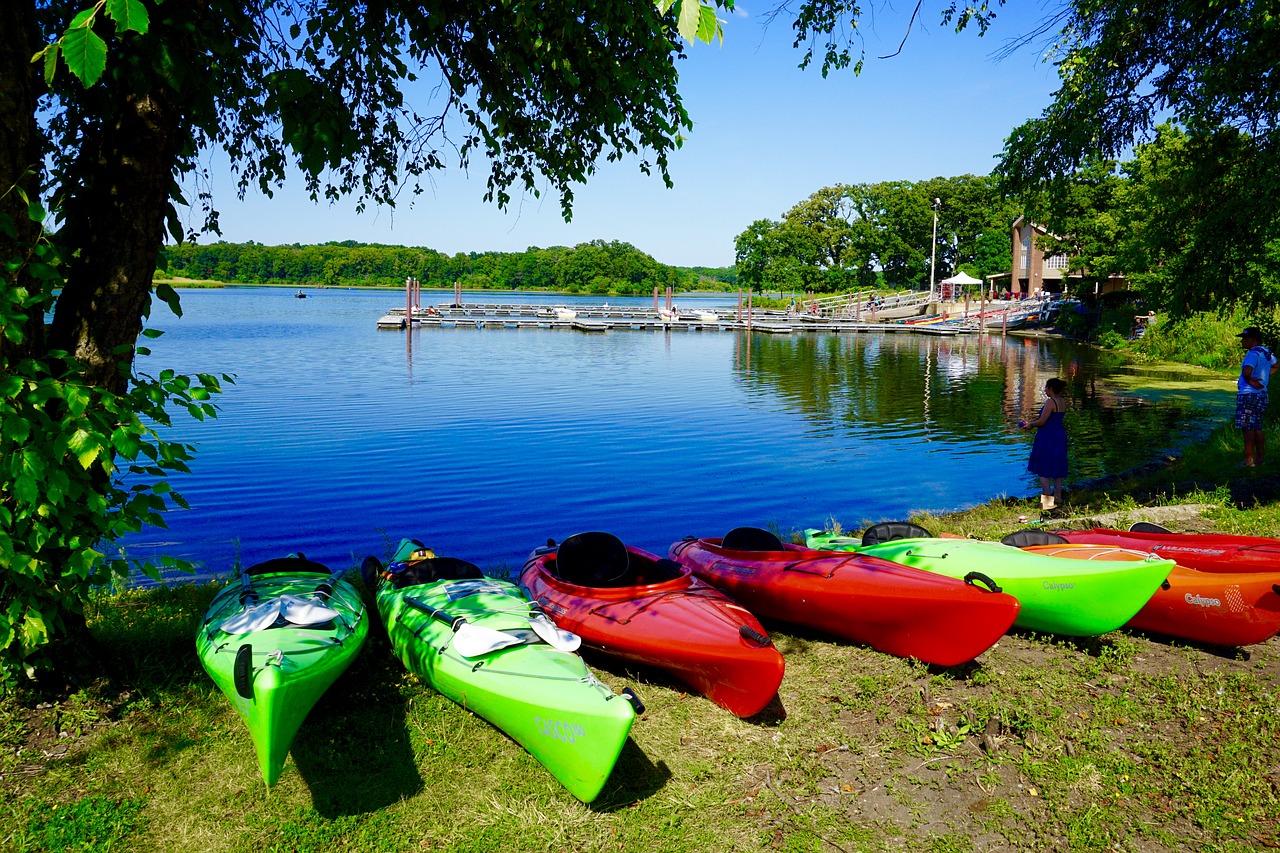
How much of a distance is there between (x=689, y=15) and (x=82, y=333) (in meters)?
4.52

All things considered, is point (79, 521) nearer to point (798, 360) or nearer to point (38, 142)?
point (38, 142)

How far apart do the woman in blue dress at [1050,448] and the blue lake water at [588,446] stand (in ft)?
8.67

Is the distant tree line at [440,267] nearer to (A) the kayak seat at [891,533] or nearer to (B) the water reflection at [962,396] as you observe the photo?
(B) the water reflection at [962,396]

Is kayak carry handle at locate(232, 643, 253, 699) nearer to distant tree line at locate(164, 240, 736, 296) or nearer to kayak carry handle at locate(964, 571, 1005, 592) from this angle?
kayak carry handle at locate(964, 571, 1005, 592)

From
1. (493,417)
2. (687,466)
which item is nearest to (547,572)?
(687,466)

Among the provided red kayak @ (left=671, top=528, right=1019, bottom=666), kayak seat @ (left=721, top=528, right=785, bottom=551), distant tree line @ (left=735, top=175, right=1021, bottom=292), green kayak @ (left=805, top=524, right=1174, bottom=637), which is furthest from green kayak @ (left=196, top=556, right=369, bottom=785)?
distant tree line @ (left=735, top=175, right=1021, bottom=292)

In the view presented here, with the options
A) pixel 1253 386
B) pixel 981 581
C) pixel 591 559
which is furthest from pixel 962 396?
pixel 591 559

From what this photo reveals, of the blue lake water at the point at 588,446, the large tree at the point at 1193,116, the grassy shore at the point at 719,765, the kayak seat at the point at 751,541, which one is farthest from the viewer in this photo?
the blue lake water at the point at 588,446

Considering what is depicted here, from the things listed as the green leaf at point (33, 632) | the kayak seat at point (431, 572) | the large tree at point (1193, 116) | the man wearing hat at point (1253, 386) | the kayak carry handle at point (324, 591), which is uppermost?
the large tree at point (1193, 116)

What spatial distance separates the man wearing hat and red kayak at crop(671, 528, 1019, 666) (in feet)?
26.0

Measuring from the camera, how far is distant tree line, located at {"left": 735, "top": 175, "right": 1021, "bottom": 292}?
76.9 metres

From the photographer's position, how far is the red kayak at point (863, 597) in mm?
5855

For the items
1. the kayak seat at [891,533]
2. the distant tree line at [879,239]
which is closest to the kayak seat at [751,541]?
the kayak seat at [891,533]

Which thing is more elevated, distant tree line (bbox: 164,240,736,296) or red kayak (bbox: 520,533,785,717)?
distant tree line (bbox: 164,240,736,296)
